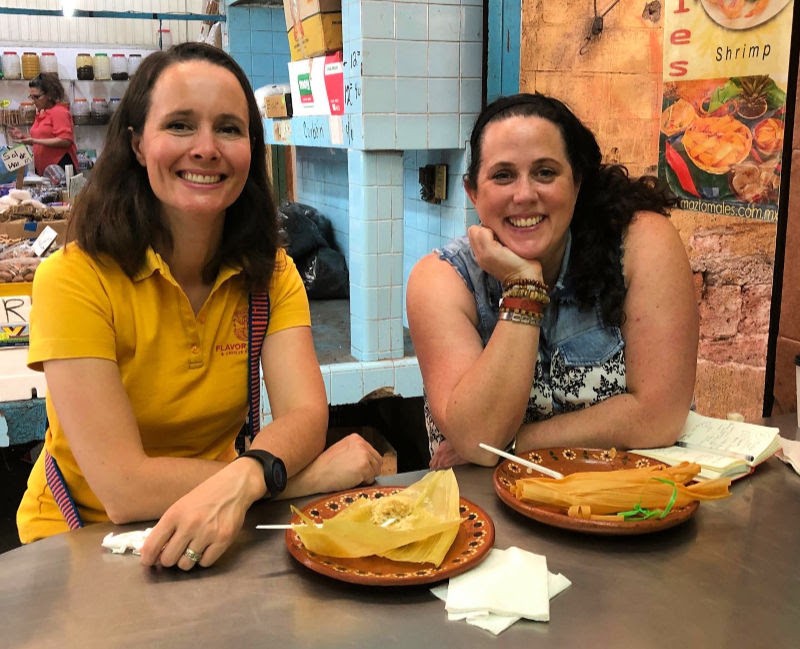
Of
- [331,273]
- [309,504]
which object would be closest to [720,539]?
[309,504]

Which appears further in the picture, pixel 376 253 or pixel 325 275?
pixel 325 275

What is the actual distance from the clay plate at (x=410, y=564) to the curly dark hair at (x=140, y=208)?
69 centimetres

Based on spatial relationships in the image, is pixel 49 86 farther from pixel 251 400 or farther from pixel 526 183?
pixel 526 183

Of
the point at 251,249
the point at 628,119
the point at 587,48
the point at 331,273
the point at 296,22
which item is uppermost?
the point at 296,22

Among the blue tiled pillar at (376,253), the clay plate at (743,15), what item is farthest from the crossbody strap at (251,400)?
the blue tiled pillar at (376,253)

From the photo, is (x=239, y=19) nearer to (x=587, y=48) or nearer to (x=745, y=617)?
(x=587, y=48)

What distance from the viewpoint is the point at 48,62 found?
10.5m

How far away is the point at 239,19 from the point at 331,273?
238 centimetres

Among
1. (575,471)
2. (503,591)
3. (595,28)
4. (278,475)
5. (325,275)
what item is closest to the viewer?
(503,591)

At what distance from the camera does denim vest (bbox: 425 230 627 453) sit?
1854 millimetres

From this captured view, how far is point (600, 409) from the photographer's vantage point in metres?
1.73

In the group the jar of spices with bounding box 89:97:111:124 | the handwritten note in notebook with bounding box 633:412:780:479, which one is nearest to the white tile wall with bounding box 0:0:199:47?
the jar of spices with bounding box 89:97:111:124

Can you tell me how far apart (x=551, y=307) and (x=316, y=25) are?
7.98 feet

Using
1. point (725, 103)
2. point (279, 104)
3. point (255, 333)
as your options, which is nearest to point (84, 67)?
point (279, 104)
